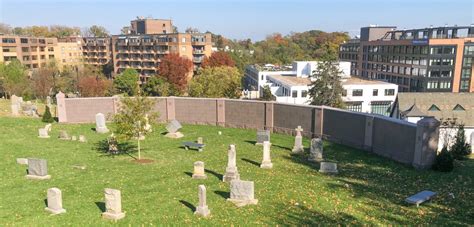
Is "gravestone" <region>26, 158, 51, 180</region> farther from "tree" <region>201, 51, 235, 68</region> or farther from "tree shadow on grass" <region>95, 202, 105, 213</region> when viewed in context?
"tree" <region>201, 51, 235, 68</region>

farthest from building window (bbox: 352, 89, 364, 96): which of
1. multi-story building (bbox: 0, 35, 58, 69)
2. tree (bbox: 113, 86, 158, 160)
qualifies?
multi-story building (bbox: 0, 35, 58, 69)

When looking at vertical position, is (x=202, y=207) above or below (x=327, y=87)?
below

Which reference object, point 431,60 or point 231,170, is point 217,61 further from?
point 231,170

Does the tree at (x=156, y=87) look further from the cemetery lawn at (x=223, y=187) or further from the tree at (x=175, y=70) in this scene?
the cemetery lawn at (x=223, y=187)

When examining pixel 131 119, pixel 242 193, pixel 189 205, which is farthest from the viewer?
pixel 131 119

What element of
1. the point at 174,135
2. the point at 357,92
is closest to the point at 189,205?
the point at 174,135

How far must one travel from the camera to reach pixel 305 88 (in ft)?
221

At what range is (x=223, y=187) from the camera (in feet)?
56.2

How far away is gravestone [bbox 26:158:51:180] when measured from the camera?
708 inches

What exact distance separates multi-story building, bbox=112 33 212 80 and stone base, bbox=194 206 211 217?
79.2m

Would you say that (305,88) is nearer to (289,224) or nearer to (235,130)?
(235,130)

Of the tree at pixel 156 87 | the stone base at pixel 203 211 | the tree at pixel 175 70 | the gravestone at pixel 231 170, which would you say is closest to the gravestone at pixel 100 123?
the gravestone at pixel 231 170

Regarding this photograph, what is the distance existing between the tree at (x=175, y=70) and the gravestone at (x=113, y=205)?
6819cm

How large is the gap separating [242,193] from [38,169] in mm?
9622
